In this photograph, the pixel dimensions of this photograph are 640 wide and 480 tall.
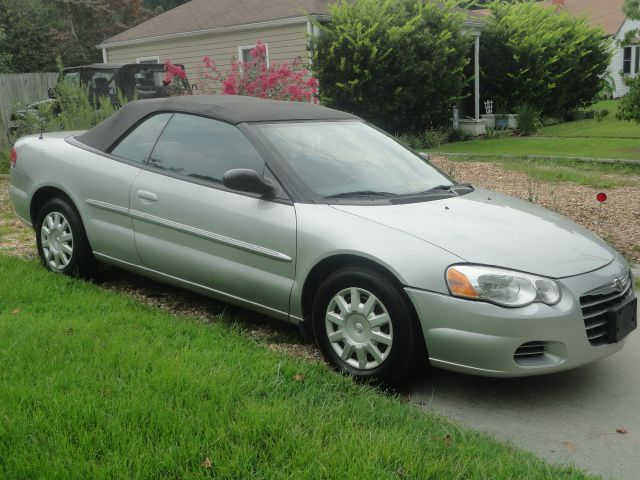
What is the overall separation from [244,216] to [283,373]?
111 cm

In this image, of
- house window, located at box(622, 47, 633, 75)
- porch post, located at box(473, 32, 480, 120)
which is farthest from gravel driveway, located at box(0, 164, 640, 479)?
house window, located at box(622, 47, 633, 75)

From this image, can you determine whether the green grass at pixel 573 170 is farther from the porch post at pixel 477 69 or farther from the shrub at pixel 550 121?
the shrub at pixel 550 121

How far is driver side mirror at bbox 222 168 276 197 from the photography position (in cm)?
427

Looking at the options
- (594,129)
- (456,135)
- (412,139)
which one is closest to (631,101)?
(412,139)

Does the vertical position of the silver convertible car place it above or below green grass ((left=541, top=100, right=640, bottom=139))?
above

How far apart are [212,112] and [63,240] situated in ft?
5.39

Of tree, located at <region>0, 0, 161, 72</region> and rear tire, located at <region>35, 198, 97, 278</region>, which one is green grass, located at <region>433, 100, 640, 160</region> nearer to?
rear tire, located at <region>35, 198, 97, 278</region>

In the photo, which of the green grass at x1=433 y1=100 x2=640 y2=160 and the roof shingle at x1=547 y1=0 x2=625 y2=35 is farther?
the roof shingle at x1=547 y1=0 x2=625 y2=35

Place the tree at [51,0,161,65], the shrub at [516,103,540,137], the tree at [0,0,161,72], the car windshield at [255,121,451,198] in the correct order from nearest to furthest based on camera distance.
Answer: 1. the car windshield at [255,121,451,198]
2. the shrub at [516,103,540,137]
3. the tree at [0,0,161,72]
4. the tree at [51,0,161,65]

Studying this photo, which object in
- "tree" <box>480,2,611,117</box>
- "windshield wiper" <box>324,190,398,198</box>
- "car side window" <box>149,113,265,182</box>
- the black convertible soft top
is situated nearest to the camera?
"windshield wiper" <box>324,190,398,198</box>

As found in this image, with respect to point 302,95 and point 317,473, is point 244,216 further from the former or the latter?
A: point 302,95

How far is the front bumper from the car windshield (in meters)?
1.05

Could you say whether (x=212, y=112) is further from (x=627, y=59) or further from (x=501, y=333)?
(x=627, y=59)

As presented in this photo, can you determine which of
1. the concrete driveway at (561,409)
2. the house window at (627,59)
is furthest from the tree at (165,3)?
the concrete driveway at (561,409)
